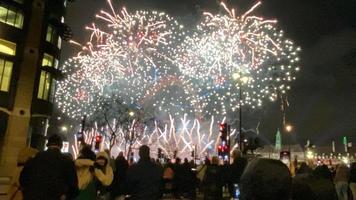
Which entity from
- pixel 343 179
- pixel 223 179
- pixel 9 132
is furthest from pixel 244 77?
pixel 9 132

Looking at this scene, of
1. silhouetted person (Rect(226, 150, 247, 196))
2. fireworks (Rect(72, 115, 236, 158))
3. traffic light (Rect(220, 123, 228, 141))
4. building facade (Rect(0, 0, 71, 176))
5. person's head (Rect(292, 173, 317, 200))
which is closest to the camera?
person's head (Rect(292, 173, 317, 200))

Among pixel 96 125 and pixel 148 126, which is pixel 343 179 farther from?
pixel 148 126

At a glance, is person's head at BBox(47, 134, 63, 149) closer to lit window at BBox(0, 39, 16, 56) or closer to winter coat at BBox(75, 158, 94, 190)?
winter coat at BBox(75, 158, 94, 190)

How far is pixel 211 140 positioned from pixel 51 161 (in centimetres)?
4975

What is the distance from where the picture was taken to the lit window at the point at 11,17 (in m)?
32.2

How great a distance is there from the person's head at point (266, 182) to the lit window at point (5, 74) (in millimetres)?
31111

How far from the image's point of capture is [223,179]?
36.3ft

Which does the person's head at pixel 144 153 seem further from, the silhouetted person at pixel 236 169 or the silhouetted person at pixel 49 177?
the silhouetted person at pixel 236 169

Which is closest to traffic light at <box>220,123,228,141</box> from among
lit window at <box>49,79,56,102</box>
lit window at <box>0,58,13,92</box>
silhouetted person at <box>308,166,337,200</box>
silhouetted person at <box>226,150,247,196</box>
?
silhouetted person at <box>226,150,247,196</box>

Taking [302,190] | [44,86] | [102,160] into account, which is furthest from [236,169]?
[44,86]

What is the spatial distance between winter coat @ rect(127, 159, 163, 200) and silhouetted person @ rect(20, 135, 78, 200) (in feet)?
4.61

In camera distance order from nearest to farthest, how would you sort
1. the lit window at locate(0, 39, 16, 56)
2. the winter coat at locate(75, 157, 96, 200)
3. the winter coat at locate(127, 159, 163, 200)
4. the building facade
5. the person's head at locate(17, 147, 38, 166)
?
1. the winter coat at locate(75, 157, 96, 200)
2. the person's head at locate(17, 147, 38, 166)
3. the winter coat at locate(127, 159, 163, 200)
4. the building facade
5. the lit window at locate(0, 39, 16, 56)

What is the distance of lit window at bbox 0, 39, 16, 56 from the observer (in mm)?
31547

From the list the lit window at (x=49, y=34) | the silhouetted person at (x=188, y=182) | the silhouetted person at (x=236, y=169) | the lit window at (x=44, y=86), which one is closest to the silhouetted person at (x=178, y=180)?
the silhouetted person at (x=188, y=182)
